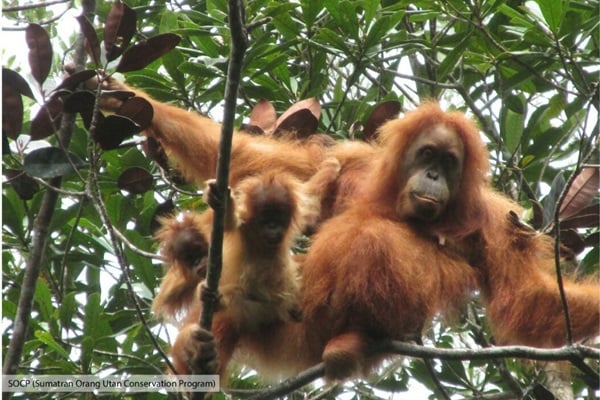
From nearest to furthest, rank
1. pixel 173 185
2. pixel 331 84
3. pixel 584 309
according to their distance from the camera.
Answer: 1. pixel 584 309
2. pixel 173 185
3. pixel 331 84

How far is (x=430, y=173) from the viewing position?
17.1ft

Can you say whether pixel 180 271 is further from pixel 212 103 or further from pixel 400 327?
pixel 212 103

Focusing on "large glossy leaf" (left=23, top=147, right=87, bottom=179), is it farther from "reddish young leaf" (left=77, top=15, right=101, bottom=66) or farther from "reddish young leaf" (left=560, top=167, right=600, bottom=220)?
"reddish young leaf" (left=560, top=167, right=600, bottom=220)

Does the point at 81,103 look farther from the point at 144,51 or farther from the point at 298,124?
the point at 298,124

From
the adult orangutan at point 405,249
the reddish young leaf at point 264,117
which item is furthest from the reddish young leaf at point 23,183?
the reddish young leaf at point 264,117

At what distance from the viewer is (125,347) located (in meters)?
6.21

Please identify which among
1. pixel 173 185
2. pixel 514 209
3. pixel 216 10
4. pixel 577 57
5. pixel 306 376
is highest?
pixel 216 10

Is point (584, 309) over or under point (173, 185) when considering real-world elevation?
under

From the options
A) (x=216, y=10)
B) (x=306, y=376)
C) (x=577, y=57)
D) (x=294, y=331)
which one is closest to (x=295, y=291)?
(x=294, y=331)

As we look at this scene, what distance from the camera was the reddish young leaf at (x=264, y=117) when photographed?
20.2 feet

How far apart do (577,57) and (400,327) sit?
2.75 m

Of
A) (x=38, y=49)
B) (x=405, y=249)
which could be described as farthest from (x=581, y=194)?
(x=38, y=49)

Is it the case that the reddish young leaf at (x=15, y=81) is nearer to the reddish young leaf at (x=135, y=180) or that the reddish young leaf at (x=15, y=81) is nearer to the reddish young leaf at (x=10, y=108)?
the reddish young leaf at (x=10, y=108)

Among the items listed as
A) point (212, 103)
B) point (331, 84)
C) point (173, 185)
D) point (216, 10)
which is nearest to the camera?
point (173, 185)
